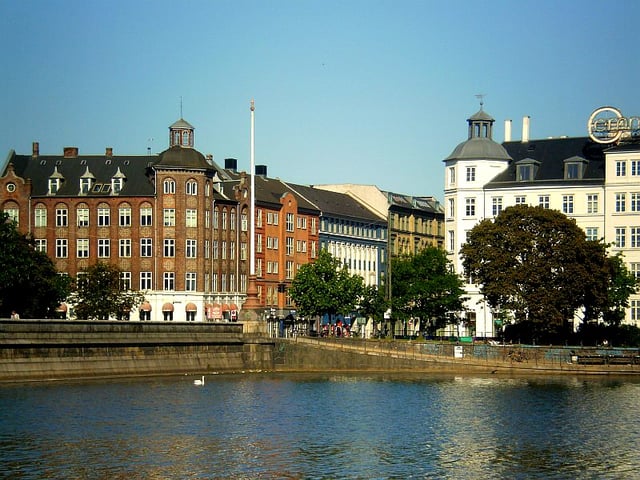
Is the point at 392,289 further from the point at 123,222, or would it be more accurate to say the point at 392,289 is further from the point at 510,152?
the point at 123,222

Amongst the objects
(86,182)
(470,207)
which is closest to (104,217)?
(86,182)

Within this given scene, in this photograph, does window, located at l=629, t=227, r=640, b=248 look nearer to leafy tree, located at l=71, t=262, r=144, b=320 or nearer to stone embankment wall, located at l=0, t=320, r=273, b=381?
stone embankment wall, located at l=0, t=320, r=273, b=381

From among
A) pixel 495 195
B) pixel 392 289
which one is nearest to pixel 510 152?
pixel 495 195

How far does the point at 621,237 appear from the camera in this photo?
154 m

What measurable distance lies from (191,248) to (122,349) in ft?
156

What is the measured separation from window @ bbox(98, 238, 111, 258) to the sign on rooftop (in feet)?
175

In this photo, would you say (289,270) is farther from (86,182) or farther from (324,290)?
(86,182)

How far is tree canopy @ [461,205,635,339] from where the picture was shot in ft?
428

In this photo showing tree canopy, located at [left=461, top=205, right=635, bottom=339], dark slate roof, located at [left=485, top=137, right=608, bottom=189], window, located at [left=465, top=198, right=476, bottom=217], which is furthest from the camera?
window, located at [left=465, top=198, right=476, bottom=217]

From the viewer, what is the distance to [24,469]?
6644cm

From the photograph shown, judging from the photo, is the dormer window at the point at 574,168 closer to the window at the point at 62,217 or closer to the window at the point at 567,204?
the window at the point at 567,204

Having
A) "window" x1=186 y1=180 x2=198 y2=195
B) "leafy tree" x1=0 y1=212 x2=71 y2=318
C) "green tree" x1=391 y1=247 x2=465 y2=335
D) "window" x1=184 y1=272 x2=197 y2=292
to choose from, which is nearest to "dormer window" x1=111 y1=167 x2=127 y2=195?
"window" x1=186 y1=180 x2=198 y2=195

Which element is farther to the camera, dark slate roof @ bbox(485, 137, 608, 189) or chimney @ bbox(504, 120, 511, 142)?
→ chimney @ bbox(504, 120, 511, 142)

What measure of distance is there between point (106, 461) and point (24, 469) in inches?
169
